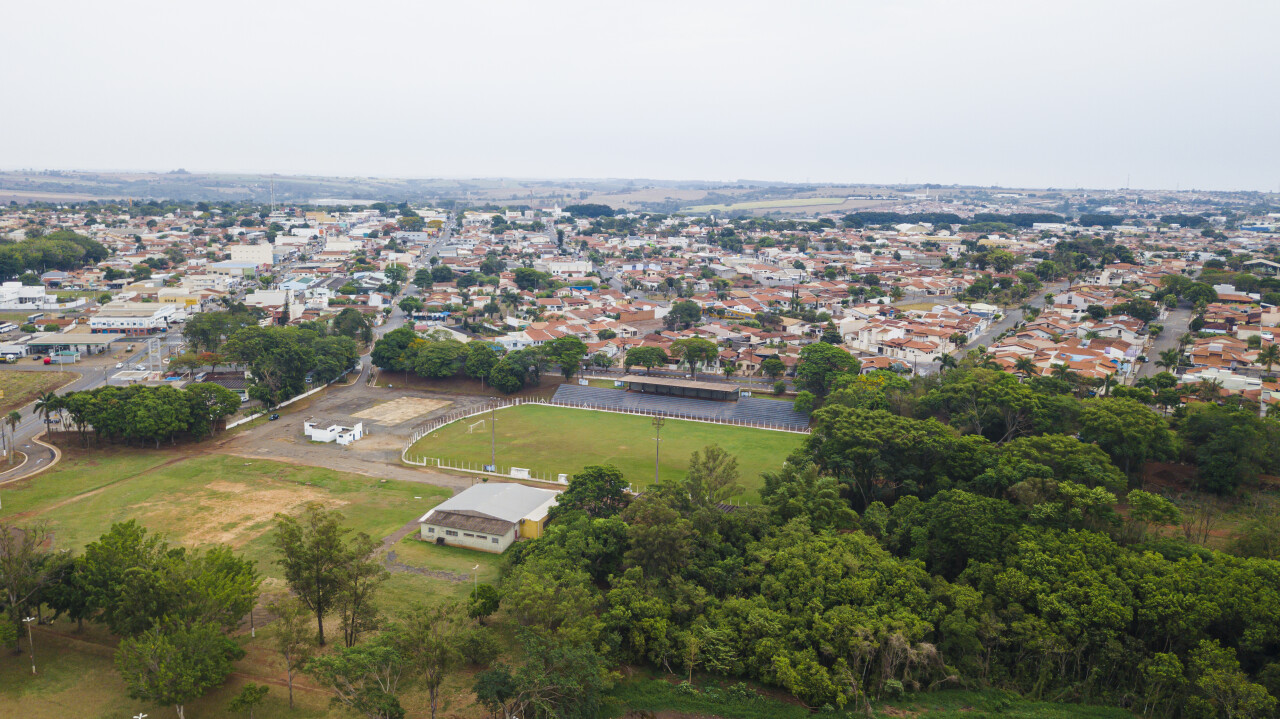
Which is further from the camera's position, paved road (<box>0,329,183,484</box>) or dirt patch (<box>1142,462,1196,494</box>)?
paved road (<box>0,329,183,484</box>)

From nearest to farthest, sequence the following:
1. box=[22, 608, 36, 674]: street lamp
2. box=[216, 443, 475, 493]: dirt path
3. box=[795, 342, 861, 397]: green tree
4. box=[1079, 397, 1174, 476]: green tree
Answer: box=[22, 608, 36, 674]: street lamp < box=[1079, 397, 1174, 476]: green tree < box=[216, 443, 475, 493]: dirt path < box=[795, 342, 861, 397]: green tree

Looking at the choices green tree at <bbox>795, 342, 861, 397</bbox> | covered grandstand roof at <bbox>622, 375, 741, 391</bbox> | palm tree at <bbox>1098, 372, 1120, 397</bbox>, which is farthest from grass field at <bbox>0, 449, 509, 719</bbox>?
palm tree at <bbox>1098, 372, 1120, 397</bbox>

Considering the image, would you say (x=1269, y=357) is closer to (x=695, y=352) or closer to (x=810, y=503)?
(x=695, y=352)

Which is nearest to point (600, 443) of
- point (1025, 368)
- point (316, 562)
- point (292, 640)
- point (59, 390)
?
point (316, 562)

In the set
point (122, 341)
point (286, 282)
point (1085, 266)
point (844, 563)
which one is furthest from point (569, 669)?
point (1085, 266)

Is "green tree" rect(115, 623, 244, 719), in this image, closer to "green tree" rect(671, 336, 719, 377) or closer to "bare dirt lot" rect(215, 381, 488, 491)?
"bare dirt lot" rect(215, 381, 488, 491)

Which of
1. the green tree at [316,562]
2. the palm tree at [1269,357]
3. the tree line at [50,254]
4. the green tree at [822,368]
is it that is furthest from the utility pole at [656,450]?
the tree line at [50,254]

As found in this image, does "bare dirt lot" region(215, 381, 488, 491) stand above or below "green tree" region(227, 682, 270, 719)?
below
